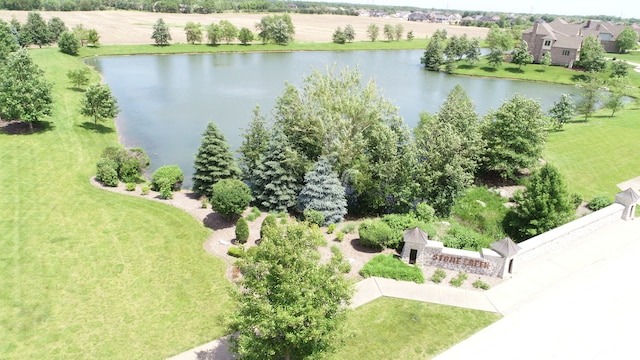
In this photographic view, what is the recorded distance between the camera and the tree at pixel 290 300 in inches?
501

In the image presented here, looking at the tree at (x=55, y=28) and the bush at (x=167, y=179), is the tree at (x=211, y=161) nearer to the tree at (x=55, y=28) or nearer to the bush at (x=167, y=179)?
the bush at (x=167, y=179)

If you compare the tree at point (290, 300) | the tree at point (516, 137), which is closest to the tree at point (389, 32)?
the tree at point (516, 137)

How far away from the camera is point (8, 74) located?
38.4 metres

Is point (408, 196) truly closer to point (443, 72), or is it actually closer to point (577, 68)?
point (443, 72)

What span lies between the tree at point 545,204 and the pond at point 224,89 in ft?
48.9

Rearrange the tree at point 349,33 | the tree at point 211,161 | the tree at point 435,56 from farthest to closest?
the tree at point 349,33 → the tree at point 435,56 → the tree at point 211,161

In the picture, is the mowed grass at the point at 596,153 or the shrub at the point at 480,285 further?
the mowed grass at the point at 596,153

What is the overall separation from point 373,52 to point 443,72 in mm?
28827

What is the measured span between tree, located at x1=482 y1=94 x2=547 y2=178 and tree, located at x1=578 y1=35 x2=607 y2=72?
65.9 meters

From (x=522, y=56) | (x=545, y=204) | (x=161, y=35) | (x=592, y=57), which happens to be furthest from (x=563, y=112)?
(x=161, y=35)

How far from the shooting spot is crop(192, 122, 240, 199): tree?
28.7m

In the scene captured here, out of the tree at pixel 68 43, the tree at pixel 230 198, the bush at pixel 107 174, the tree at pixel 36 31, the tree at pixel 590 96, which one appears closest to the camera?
the tree at pixel 230 198

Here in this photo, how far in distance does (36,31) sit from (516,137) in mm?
90847

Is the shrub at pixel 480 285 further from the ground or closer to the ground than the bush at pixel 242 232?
closer to the ground
